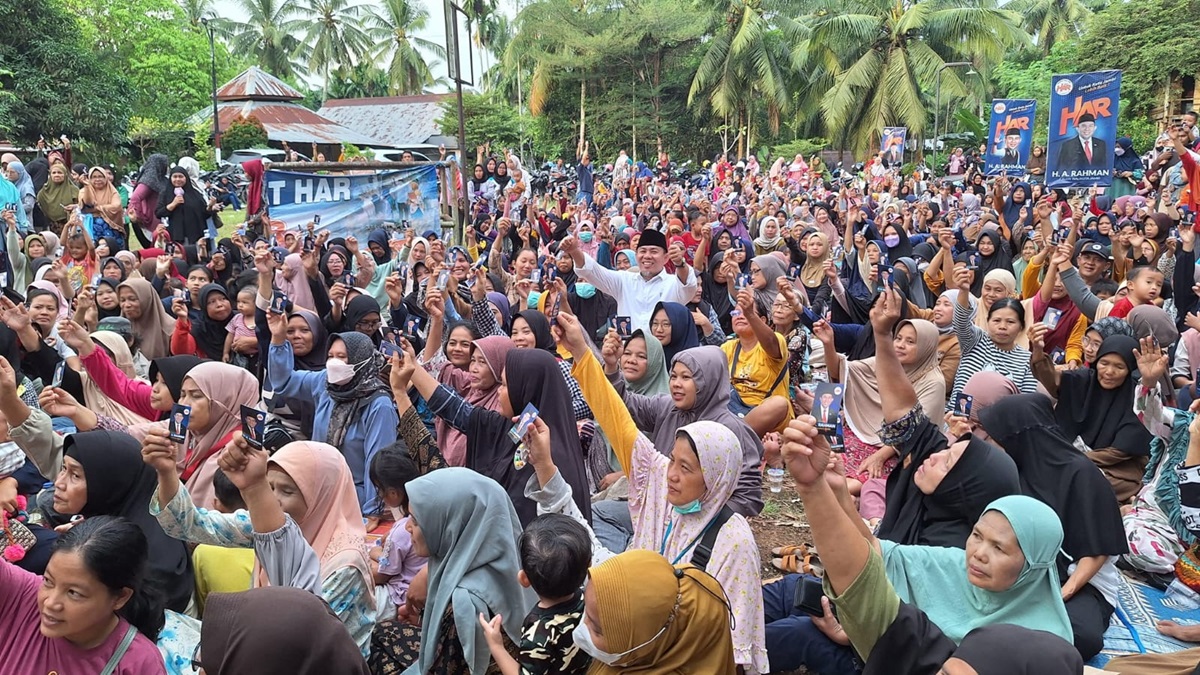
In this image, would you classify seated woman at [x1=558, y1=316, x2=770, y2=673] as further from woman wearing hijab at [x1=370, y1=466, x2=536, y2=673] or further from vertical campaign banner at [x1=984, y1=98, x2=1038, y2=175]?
vertical campaign banner at [x1=984, y1=98, x2=1038, y2=175]

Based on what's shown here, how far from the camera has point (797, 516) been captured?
193 inches

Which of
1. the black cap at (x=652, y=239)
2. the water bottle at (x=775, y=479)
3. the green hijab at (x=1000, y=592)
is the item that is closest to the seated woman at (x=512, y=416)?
the green hijab at (x=1000, y=592)

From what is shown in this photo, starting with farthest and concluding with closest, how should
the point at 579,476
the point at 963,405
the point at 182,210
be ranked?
the point at 182,210
the point at 579,476
the point at 963,405

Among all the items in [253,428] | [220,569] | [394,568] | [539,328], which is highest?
[253,428]

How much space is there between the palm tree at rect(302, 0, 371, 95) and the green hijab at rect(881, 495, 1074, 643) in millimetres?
48135

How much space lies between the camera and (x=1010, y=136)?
1483 cm

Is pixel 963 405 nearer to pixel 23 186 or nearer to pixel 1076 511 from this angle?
pixel 1076 511

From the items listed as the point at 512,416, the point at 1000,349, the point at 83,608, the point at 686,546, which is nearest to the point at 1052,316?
the point at 1000,349

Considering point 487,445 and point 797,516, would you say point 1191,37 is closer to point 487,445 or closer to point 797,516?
point 797,516

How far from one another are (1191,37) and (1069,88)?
1237 cm

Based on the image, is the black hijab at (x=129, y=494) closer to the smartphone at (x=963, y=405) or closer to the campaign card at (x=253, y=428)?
the campaign card at (x=253, y=428)

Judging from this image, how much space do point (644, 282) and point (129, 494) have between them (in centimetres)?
400

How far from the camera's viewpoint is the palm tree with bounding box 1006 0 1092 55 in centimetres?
4022

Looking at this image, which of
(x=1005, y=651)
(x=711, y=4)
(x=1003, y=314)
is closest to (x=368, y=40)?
(x=711, y=4)
